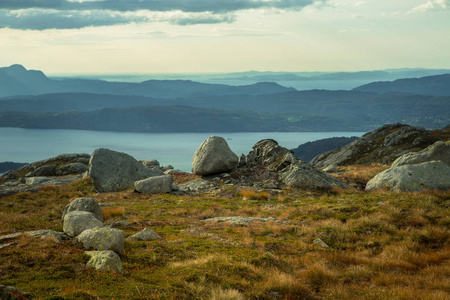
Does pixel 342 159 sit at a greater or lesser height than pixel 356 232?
lesser

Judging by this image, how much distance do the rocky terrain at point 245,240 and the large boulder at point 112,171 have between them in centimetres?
526

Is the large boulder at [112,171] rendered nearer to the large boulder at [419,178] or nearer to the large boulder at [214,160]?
the large boulder at [214,160]

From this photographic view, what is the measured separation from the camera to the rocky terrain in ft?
34.3

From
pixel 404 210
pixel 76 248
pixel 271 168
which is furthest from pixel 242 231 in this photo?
pixel 271 168

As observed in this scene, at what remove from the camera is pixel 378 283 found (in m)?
11.1

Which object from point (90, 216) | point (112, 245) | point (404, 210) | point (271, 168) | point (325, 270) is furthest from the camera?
point (271, 168)

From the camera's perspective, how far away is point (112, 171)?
3741 centimetres

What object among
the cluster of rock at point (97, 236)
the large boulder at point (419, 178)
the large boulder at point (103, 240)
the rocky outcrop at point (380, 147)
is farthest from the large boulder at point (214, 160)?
the rocky outcrop at point (380, 147)

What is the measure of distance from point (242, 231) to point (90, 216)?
7938 millimetres

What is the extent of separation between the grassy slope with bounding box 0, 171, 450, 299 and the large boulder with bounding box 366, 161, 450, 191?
2524mm

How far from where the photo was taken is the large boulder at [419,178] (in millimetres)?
24328

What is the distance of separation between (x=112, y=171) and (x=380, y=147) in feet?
268

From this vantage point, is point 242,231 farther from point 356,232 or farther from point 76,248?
point 76,248

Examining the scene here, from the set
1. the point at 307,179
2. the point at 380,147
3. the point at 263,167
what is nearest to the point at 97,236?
the point at 307,179
